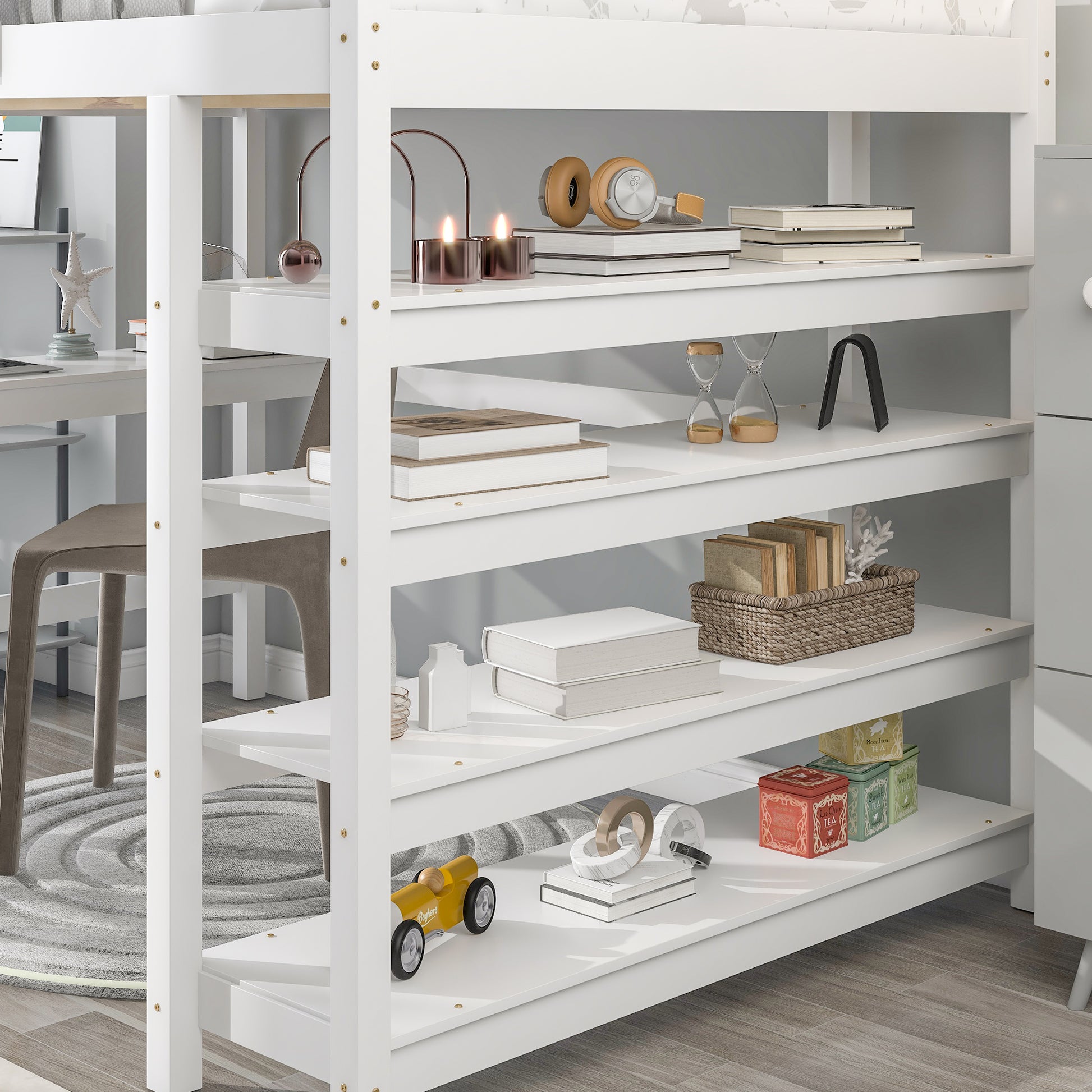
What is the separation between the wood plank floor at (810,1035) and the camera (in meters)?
1.95

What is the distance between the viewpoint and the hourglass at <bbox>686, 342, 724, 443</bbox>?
2170mm

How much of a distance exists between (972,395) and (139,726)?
5.92ft

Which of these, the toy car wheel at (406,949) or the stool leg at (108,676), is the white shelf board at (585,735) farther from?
the stool leg at (108,676)

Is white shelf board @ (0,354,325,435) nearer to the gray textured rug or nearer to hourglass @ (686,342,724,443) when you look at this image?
the gray textured rug

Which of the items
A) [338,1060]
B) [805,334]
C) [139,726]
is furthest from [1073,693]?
[139,726]

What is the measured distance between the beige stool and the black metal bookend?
0.73m

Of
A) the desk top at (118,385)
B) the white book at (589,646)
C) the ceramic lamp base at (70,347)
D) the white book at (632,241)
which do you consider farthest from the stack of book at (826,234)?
the ceramic lamp base at (70,347)

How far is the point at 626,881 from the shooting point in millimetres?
2062

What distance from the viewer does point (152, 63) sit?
1.74m

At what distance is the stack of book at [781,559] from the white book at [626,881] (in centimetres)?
39

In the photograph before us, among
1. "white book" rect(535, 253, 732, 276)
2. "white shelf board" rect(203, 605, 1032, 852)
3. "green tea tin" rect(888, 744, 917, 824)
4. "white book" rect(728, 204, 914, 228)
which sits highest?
"white book" rect(728, 204, 914, 228)

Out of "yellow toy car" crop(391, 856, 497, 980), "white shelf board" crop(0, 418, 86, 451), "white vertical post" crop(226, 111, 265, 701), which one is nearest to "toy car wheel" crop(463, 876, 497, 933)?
"yellow toy car" crop(391, 856, 497, 980)

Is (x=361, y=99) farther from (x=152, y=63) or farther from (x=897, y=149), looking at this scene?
(x=897, y=149)

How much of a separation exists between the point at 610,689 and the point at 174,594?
514 millimetres
